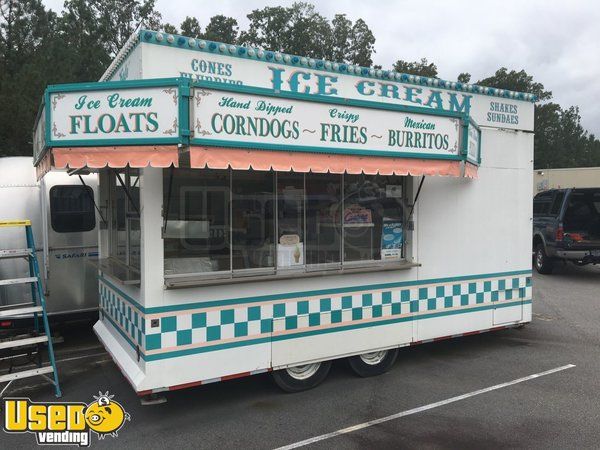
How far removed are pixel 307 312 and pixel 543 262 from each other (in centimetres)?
971

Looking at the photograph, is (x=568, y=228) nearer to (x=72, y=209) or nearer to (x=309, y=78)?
(x=309, y=78)

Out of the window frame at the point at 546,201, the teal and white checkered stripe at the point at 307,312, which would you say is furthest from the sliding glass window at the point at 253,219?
the window frame at the point at 546,201

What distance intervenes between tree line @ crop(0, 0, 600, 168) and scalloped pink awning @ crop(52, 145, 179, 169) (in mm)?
3919

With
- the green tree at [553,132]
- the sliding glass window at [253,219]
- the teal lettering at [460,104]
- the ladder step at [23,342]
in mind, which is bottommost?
the ladder step at [23,342]

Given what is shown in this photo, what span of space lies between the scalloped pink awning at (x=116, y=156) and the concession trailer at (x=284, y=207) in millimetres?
11

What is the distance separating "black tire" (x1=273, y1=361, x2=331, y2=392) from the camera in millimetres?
4570

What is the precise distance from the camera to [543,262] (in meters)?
12.2

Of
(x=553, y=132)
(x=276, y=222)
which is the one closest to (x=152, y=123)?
(x=276, y=222)

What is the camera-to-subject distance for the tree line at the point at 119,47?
595 inches

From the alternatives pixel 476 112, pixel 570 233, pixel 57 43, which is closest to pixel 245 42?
pixel 57 43

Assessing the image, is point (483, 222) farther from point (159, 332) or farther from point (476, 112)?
point (159, 332)

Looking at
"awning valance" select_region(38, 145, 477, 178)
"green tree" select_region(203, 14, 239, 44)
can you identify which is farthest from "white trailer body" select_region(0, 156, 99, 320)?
"green tree" select_region(203, 14, 239, 44)

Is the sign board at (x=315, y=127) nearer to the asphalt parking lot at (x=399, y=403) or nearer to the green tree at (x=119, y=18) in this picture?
the asphalt parking lot at (x=399, y=403)

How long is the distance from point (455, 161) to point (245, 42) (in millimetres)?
42677
